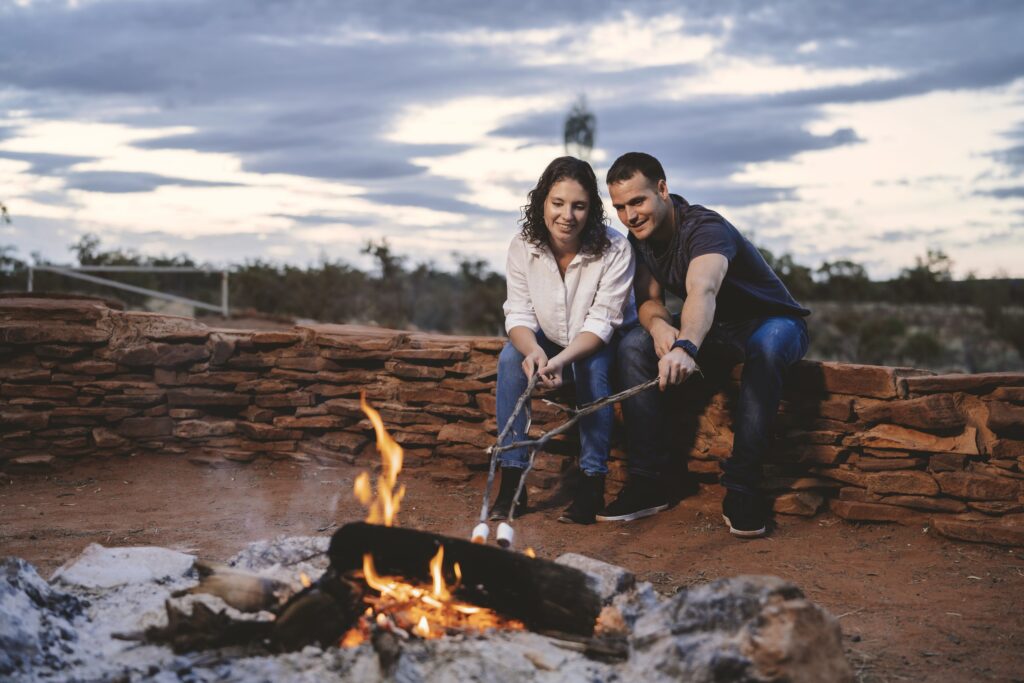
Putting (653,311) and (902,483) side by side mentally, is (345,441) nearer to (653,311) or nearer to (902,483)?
(653,311)

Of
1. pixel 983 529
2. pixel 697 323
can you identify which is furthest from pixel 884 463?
pixel 697 323

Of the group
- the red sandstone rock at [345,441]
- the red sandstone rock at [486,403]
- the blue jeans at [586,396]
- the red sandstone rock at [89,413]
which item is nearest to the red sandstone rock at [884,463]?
the blue jeans at [586,396]

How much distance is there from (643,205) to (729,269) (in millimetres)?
547

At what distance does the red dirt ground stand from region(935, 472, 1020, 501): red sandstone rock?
0.24 m

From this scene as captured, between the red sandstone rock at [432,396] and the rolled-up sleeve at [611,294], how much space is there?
1.37 m

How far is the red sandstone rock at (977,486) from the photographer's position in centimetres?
427

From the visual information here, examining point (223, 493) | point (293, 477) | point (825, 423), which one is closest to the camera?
point (825, 423)

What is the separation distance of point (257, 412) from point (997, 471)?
436cm

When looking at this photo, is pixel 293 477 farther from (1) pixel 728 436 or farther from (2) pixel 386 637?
(2) pixel 386 637

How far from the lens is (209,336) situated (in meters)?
6.07

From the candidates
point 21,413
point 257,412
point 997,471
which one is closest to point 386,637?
point 997,471

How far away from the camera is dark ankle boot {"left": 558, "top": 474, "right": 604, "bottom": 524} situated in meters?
4.59

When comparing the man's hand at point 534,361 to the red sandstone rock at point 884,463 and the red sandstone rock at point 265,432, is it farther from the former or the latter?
the red sandstone rock at point 265,432

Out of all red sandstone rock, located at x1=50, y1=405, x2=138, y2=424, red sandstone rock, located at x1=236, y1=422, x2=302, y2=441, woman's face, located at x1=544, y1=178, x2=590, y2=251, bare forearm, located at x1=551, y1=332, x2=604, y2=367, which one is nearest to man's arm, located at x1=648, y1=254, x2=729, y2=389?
bare forearm, located at x1=551, y1=332, x2=604, y2=367
